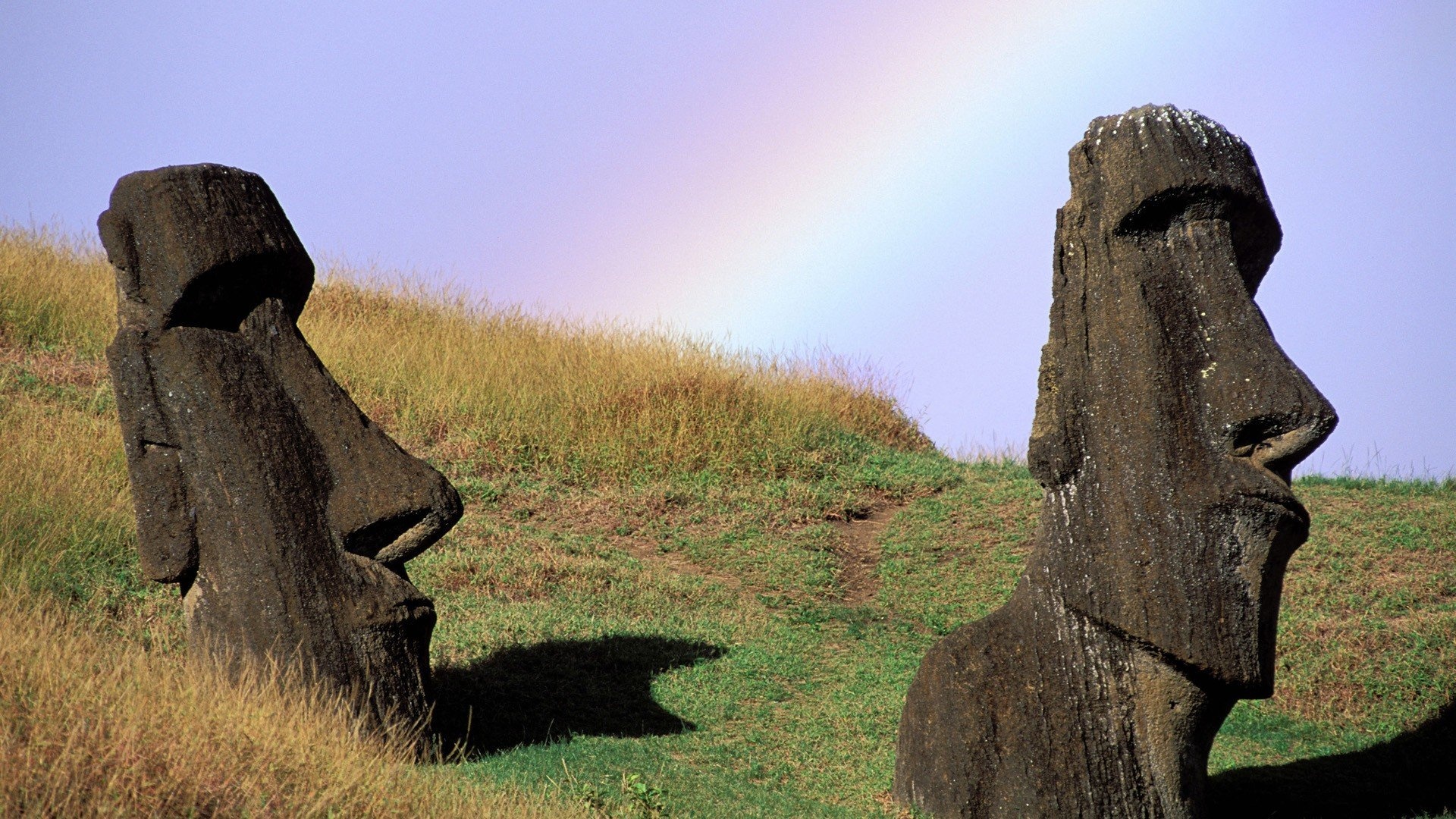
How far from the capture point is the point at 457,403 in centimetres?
1230

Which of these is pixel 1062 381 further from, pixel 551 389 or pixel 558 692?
pixel 551 389

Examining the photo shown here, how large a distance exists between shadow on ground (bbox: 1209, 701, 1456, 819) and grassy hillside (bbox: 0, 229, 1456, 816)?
23 mm

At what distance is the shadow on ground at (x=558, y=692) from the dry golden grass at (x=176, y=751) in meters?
1.17

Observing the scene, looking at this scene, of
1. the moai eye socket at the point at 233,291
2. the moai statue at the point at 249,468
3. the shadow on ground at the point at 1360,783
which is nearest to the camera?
the moai statue at the point at 249,468

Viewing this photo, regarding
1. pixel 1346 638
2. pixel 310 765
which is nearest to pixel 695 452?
pixel 1346 638

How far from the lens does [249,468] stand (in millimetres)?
5121

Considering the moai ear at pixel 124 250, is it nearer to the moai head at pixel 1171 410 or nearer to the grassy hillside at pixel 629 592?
the grassy hillside at pixel 629 592

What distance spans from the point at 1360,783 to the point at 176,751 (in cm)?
538

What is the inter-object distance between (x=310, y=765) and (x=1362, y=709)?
5.88 metres

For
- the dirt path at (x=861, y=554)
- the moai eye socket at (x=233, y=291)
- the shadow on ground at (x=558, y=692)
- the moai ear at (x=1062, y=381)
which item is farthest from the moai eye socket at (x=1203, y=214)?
the dirt path at (x=861, y=554)

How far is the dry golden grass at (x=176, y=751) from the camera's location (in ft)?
11.7

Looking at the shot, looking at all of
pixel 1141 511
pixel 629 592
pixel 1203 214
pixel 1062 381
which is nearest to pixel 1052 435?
pixel 1062 381

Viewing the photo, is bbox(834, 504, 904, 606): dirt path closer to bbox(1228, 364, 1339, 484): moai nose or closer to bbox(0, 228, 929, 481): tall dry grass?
bbox(0, 228, 929, 481): tall dry grass

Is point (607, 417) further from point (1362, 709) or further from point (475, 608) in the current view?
point (1362, 709)
